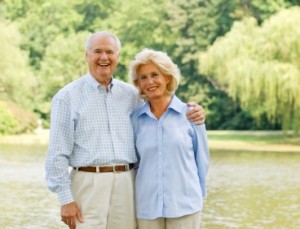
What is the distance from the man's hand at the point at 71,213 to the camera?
427cm

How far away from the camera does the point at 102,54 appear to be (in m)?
4.34

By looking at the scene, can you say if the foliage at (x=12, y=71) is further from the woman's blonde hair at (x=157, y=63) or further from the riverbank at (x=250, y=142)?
the woman's blonde hair at (x=157, y=63)

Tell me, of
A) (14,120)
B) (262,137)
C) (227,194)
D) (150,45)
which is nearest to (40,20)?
(150,45)

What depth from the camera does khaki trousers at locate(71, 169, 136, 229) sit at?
14.1ft

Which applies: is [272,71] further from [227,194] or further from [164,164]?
[164,164]

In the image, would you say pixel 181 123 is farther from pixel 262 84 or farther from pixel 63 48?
pixel 63 48

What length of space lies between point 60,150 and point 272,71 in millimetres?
22987

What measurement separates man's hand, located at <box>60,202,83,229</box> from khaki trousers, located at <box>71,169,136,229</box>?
0.03 meters

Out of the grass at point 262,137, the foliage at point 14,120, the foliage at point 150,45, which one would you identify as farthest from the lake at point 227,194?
the foliage at point 150,45

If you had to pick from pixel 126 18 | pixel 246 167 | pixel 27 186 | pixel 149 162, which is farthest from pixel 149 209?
pixel 126 18

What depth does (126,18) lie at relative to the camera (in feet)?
163

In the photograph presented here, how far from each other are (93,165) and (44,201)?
25.6ft

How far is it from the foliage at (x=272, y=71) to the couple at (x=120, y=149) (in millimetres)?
22339

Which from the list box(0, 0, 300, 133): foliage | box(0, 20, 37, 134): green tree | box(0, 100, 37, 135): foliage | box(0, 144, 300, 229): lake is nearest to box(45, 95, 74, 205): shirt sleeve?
box(0, 144, 300, 229): lake
